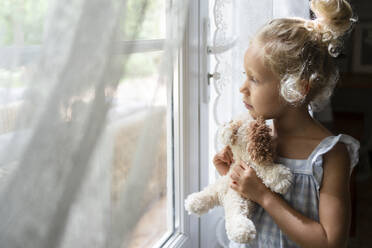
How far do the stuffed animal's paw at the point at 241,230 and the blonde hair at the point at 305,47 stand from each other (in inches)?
10.6

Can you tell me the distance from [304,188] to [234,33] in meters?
0.49

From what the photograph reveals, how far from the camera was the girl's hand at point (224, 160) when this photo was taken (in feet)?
3.32

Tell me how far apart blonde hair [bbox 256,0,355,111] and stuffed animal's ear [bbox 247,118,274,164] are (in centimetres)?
9

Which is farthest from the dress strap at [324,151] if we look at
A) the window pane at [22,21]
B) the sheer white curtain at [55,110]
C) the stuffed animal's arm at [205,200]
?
the window pane at [22,21]

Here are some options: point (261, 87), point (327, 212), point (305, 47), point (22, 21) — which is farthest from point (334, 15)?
point (22, 21)

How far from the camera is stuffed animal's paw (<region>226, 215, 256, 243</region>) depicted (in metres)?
0.82

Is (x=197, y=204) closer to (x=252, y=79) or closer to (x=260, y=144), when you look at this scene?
(x=260, y=144)

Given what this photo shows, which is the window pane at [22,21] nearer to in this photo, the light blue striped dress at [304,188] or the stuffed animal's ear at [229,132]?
the stuffed animal's ear at [229,132]

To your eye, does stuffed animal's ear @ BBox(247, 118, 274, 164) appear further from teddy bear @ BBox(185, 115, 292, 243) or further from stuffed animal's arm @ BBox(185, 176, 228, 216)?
stuffed animal's arm @ BBox(185, 176, 228, 216)

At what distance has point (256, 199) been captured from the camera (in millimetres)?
904

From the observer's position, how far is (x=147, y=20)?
802 millimetres

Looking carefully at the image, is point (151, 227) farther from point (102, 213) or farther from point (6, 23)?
point (6, 23)

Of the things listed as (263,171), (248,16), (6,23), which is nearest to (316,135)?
(263,171)

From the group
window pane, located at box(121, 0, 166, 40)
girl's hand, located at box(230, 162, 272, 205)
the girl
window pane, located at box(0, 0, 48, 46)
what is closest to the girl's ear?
the girl
